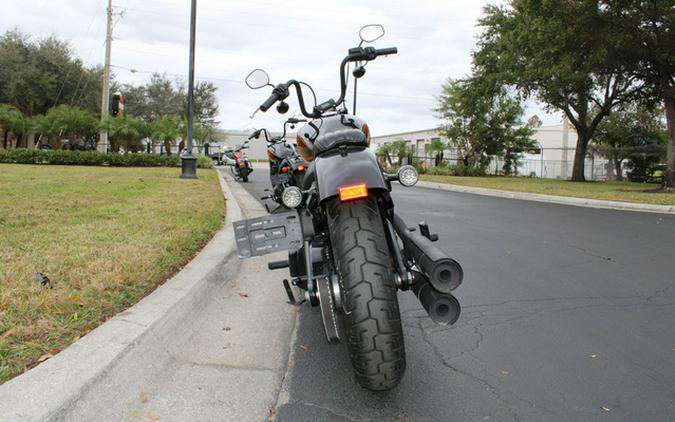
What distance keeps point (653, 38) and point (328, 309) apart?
20165 millimetres

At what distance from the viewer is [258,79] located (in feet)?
13.0

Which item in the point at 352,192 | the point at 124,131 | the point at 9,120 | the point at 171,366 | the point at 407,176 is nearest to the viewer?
the point at 352,192

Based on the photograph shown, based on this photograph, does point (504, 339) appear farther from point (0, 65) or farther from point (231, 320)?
point (0, 65)

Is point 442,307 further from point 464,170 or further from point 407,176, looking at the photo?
point 464,170

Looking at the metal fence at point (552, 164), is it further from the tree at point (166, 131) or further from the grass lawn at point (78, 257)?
the grass lawn at point (78, 257)

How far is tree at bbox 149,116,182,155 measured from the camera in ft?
82.7

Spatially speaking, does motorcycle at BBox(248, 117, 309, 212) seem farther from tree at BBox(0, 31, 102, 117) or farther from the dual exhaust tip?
tree at BBox(0, 31, 102, 117)

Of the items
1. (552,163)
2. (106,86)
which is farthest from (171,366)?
(552,163)

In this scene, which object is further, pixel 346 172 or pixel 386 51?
pixel 386 51

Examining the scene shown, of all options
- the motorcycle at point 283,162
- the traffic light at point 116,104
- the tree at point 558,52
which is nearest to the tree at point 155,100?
the traffic light at point 116,104

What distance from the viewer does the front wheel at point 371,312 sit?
225 cm

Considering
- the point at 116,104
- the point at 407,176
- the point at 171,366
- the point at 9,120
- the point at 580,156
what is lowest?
the point at 171,366

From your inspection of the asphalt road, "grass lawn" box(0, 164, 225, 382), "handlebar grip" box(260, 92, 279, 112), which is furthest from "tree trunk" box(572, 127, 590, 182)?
"handlebar grip" box(260, 92, 279, 112)

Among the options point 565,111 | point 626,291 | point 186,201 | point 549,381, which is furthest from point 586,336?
point 565,111
